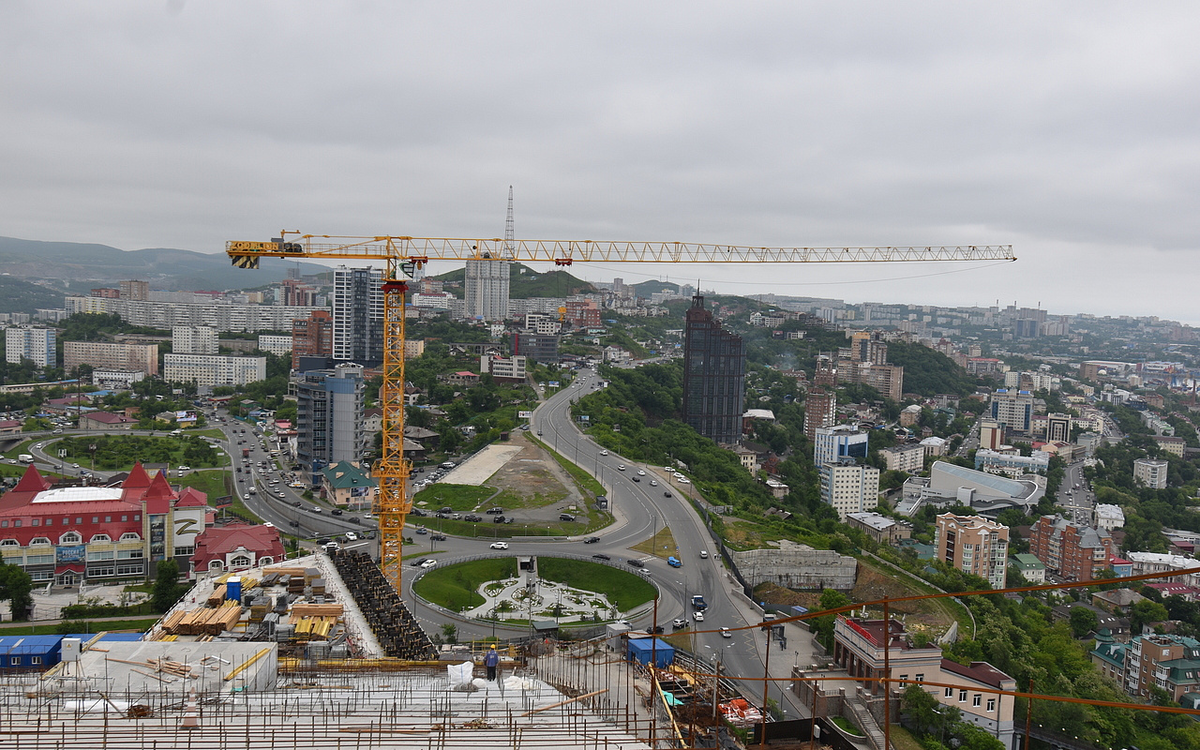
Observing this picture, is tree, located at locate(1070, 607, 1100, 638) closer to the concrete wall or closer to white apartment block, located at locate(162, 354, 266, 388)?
the concrete wall

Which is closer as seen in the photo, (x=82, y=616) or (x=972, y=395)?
(x=82, y=616)

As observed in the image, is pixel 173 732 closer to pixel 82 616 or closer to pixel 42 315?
pixel 82 616

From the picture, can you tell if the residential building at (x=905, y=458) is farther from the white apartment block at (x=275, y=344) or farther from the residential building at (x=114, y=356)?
the residential building at (x=114, y=356)

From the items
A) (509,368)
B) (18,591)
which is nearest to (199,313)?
(509,368)

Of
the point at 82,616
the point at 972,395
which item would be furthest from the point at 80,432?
the point at 972,395

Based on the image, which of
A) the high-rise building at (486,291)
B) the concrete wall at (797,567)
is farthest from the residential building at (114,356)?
the concrete wall at (797,567)
